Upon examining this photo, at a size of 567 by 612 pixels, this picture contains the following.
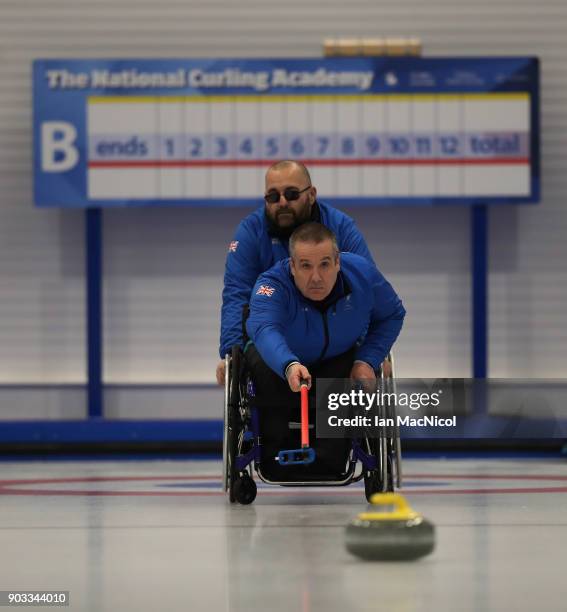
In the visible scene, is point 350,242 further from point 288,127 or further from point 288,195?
point 288,127

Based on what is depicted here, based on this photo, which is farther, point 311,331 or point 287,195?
point 287,195

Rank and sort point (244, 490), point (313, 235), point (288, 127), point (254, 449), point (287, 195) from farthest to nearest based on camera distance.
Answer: point (288, 127) → point (287, 195) → point (244, 490) → point (254, 449) → point (313, 235)

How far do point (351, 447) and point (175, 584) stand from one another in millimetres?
1516

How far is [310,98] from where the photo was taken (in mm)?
8500

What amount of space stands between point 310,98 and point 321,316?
403 centimetres

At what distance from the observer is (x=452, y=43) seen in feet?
29.8

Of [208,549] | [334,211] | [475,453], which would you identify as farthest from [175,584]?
[475,453]

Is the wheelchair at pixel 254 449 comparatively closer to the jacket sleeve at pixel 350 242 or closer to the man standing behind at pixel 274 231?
the man standing behind at pixel 274 231

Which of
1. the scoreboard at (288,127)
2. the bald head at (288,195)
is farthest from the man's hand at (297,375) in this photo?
the scoreboard at (288,127)

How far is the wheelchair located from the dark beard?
22.3 inches

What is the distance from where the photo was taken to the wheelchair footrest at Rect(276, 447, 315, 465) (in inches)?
179

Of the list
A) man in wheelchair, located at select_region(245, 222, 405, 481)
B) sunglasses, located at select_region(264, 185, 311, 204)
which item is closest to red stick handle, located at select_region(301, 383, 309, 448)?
man in wheelchair, located at select_region(245, 222, 405, 481)

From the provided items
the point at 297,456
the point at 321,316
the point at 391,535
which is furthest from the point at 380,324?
the point at 391,535

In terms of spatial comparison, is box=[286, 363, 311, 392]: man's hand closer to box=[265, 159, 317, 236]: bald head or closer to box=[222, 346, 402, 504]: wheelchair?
box=[222, 346, 402, 504]: wheelchair
